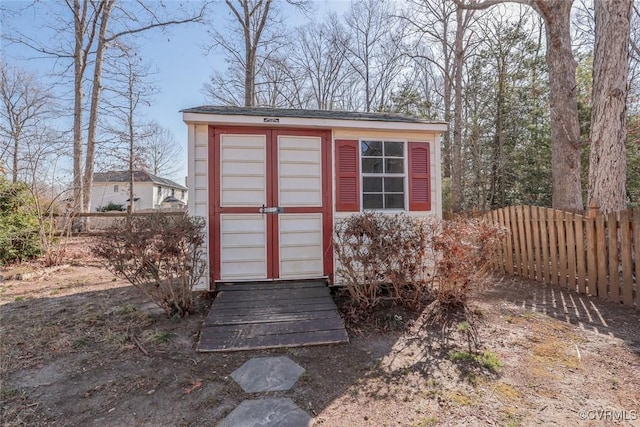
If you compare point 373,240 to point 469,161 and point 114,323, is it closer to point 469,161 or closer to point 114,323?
point 114,323

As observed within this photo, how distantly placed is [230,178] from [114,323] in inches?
91.7

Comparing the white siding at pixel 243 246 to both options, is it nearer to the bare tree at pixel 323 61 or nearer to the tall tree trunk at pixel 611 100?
the tall tree trunk at pixel 611 100

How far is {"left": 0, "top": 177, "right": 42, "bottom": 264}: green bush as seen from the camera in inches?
255

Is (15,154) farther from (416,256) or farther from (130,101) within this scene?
(416,256)

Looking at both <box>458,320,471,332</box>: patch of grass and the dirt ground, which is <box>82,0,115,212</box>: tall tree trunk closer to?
the dirt ground

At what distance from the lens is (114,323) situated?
365 centimetres

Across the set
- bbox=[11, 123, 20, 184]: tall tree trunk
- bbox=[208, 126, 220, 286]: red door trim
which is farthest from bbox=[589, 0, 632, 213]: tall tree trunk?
bbox=[11, 123, 20, 184]: tall tree trunk

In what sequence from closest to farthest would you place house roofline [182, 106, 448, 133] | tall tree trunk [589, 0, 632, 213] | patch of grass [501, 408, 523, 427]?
patch of grass [501, 408, 523, 427] < house roofline [182, 106, 448, 133] < tall tree trunk [589, 0, 632, 213]

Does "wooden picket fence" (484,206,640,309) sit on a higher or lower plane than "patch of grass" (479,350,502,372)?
higher

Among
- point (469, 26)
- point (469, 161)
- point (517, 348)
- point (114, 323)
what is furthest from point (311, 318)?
point (469, 26)

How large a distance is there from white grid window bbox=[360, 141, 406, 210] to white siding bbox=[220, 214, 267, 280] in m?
1.70

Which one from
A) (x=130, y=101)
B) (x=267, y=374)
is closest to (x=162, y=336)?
(x=267, y=374)

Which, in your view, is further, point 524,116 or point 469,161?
point 469,161

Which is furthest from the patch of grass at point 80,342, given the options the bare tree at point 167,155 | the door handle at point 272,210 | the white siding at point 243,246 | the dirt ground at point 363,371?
the bare tree at point 167,155
